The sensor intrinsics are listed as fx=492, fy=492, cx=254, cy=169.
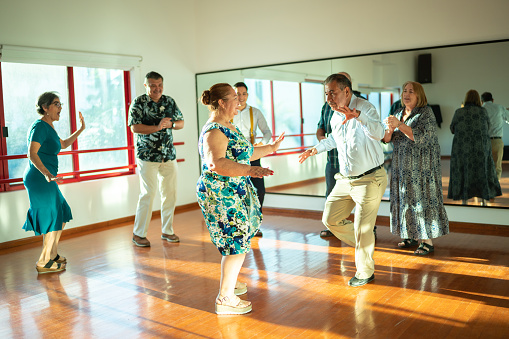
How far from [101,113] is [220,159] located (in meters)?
4.29

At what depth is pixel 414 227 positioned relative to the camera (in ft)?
15.5

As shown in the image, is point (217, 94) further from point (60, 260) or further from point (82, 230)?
point (82, 230)

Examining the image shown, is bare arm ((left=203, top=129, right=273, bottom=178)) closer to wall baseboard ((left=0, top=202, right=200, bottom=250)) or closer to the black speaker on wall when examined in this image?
the black speaker on wall

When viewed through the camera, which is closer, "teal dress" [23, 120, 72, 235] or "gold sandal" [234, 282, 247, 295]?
"gold sandal" [234, 282, 247, 295]

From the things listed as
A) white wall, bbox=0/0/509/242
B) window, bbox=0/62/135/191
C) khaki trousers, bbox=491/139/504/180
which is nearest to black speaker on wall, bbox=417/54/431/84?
white wall, bbox=0/0/509/242

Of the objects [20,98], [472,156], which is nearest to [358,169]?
[472,156]

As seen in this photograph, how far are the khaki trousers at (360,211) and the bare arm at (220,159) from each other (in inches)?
43.4

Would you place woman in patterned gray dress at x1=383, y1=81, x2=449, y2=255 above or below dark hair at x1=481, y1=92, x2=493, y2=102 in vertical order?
below

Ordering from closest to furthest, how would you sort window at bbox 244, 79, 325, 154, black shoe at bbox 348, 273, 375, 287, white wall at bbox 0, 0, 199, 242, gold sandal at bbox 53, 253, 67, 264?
black shoe at bbox 348, 273, 375, 287
gold sandal at bbox 53, 253, 67, 264
white wall at bbox 0, 0, 199, 242
window at bbox 244, 79, 325, 154

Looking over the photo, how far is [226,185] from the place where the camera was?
126 inches

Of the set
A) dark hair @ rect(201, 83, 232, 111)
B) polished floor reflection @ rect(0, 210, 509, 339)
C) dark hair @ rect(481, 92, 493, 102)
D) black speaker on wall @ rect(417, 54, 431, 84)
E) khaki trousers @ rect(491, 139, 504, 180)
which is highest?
black speaker on wall @ rect(417, 54, 431, 84)

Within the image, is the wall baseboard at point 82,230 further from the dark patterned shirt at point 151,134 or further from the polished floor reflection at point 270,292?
the dark patterned shirt at point 151,134

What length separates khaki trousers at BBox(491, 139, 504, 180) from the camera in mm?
5496

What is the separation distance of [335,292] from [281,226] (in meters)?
2.62
